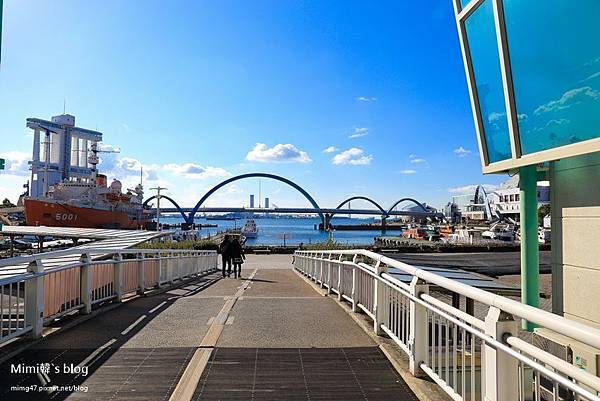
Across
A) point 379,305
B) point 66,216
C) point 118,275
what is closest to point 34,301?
point 118,275

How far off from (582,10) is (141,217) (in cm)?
6975

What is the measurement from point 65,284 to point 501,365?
5.46 m

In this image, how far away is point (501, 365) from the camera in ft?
8.49

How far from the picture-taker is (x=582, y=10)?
5.02 m

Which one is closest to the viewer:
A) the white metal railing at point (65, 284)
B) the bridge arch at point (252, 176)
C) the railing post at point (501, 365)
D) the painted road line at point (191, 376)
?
the railing post at point (501, 365)

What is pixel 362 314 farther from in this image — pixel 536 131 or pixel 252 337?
pixel 536 131

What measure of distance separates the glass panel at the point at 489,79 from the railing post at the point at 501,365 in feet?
A: 15.7

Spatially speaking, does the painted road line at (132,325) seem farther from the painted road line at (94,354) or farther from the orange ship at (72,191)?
the orange ship at (72,191)

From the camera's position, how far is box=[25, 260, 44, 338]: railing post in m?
5.03

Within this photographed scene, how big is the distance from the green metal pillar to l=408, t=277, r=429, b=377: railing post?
11.1 feet

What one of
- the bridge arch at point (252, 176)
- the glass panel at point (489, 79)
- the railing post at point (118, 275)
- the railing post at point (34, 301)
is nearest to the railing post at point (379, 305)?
the glass panel at point (489, 79)

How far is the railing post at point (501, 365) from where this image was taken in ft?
8.45

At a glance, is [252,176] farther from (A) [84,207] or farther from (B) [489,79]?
(B) [489,79]

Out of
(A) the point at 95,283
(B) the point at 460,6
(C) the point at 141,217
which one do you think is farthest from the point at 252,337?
(C) the point at 141,217
